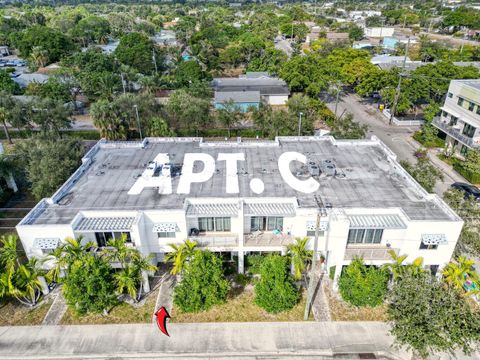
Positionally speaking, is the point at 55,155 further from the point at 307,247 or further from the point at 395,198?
the point at 395,198

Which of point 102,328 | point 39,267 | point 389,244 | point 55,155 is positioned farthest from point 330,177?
point 55,155

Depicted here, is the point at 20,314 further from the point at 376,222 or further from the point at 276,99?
the point at 276,99

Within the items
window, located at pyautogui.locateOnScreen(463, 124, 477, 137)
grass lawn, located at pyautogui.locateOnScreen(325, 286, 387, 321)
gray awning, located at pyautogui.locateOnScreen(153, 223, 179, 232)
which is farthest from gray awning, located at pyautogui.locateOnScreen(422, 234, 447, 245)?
window, located at pyautogui.locateOnScreen(463, 124, 477, 137)

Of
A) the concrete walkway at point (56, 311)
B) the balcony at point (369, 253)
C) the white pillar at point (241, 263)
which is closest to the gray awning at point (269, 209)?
the white pillar at point (241, 263)

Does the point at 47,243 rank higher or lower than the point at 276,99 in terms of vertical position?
higher

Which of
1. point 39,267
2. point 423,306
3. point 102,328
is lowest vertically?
point 102,328

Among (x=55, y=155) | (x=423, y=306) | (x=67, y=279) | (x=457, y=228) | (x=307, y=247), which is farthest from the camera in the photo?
(x=55, y=155)

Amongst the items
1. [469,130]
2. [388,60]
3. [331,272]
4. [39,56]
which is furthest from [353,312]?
[39,56]
